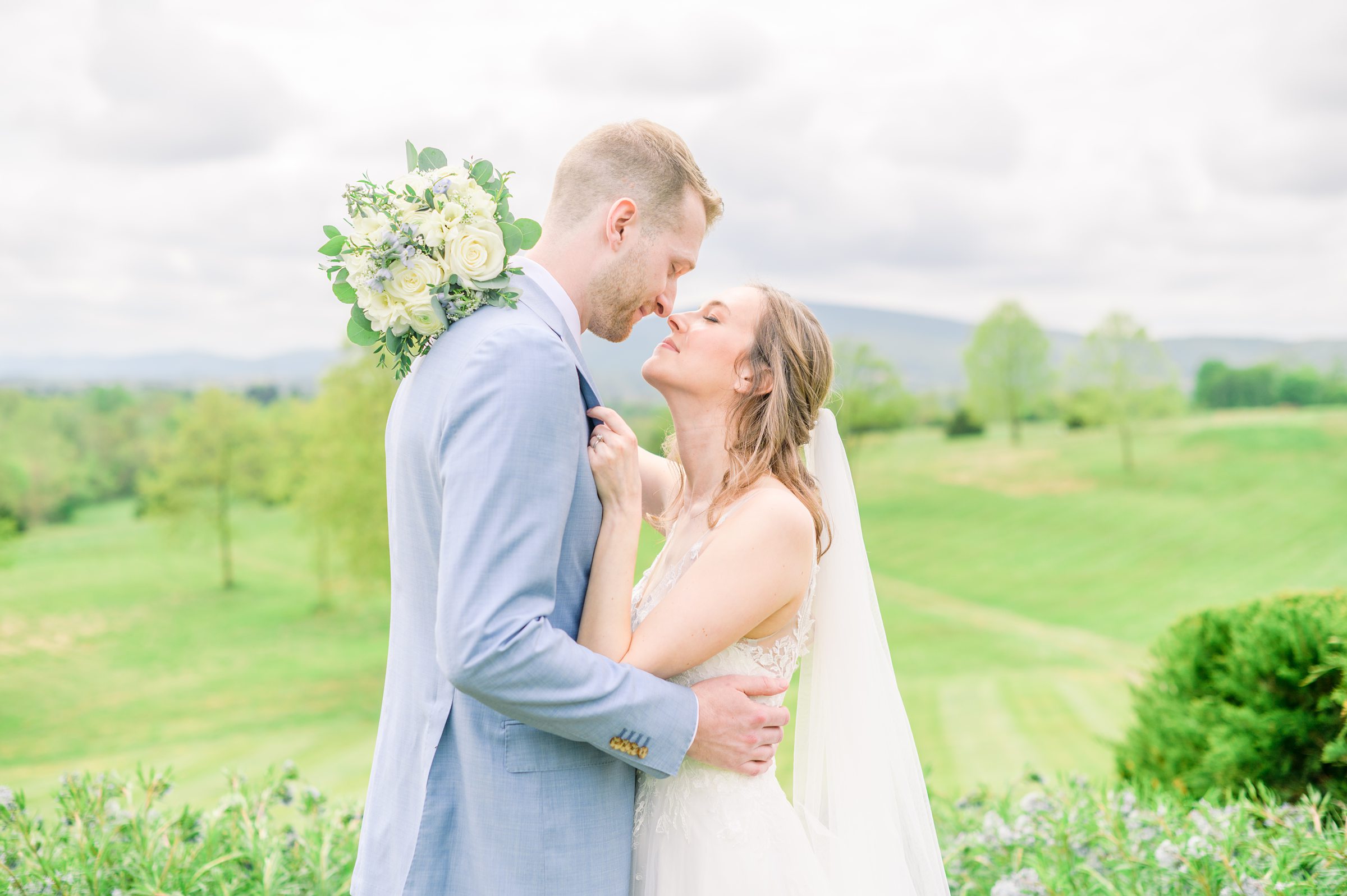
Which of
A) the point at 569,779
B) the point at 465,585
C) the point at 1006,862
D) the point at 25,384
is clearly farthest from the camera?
the point at 25,384

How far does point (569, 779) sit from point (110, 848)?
2.99 m

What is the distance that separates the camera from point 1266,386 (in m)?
41.7

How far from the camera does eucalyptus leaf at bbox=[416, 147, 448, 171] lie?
8.32 ft

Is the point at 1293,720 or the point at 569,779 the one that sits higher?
the point at 569,779

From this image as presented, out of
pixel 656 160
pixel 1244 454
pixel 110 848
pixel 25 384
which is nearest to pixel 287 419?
pixel 25 384

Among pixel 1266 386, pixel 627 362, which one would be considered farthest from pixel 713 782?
pixel 1266 386

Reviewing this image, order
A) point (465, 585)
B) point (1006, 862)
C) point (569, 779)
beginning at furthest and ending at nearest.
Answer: point (1006, 862) → point (569, 779) → point (465, 585)

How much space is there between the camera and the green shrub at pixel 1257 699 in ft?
16.1

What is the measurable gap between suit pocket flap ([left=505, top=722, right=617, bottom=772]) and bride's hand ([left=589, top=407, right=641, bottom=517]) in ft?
1.83

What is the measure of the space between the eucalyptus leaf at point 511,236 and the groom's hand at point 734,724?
124 centimetres

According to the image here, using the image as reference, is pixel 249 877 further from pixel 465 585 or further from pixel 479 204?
pixel 479 204

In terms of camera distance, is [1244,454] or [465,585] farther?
[1244,454]

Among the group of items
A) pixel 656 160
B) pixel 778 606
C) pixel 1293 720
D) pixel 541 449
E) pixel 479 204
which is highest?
pixel 656 160

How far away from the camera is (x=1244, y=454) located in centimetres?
3816
